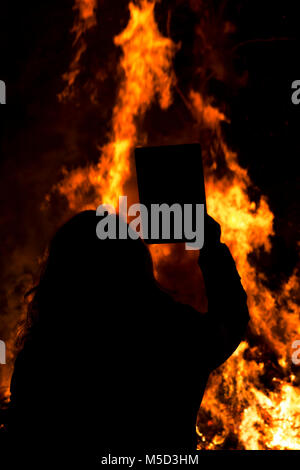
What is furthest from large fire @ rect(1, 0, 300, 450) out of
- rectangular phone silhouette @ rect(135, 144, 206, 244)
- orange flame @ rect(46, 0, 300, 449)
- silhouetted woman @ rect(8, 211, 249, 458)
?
silhouetted woman @ rect(8, 211, 249, 458)

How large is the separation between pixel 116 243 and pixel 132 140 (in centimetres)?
304

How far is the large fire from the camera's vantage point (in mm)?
3508

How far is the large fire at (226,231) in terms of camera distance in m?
3.51

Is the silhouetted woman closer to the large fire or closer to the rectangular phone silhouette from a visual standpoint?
the rectangular phone silhouette

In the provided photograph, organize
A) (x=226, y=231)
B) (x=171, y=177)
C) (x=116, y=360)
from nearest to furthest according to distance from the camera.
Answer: (x=116, y=360) → (x=171, y=177) → (x=226, y=231)

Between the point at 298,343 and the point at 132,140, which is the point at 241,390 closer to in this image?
the point at 298,343

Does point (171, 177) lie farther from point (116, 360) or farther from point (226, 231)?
point (226, 231)
